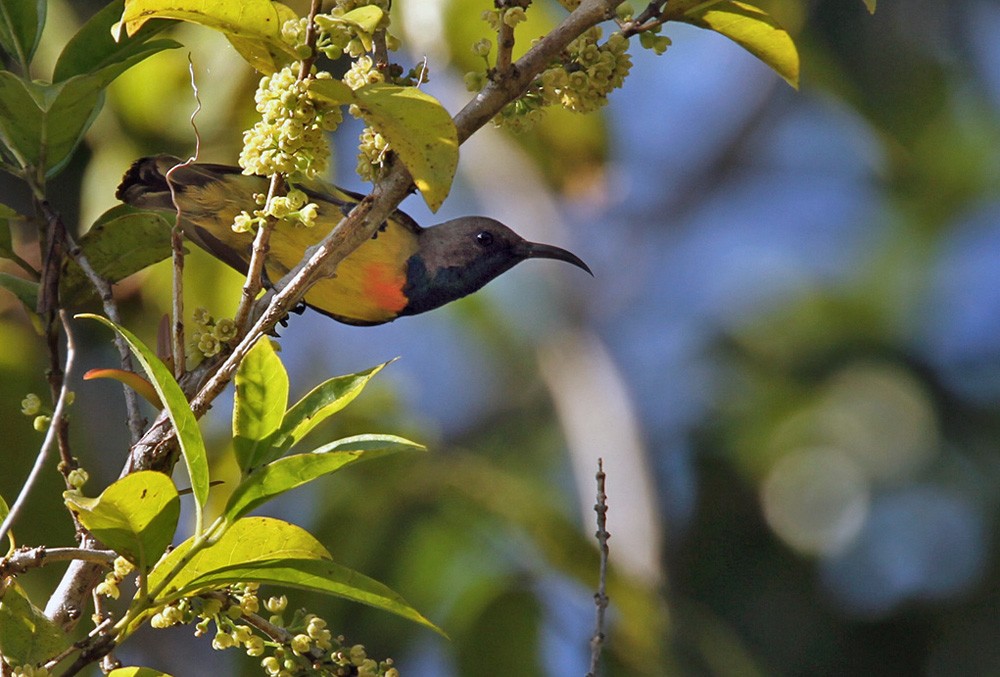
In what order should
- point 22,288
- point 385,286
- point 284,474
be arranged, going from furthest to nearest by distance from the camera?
point 385,286 → point 22,288 → point 284,474

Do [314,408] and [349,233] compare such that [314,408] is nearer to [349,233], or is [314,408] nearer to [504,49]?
[349,233]

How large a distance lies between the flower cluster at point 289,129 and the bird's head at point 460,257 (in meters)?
1.78

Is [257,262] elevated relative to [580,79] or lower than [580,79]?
lower

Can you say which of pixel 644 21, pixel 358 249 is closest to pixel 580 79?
pixel 644 21

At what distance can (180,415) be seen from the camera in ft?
4.15

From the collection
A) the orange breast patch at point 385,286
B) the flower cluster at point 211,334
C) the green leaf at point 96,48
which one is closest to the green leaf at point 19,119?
the green leaf at point 96,48

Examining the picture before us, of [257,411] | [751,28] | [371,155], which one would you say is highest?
[751,28]

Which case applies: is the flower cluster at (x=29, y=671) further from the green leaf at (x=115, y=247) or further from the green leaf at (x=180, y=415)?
the green leaf at (x=115, y=247)

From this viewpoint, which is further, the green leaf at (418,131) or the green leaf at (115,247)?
the green leaf at (115,247)

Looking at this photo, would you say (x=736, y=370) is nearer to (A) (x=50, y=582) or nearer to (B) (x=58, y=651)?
(A) (x=50, y=582)

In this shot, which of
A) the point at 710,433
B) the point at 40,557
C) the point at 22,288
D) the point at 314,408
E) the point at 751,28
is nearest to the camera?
the point at 40,557

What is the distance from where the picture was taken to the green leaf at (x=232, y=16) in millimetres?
1349

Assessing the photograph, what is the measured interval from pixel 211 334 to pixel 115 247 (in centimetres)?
41

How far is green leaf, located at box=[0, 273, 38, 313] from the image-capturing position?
67.7 inches
